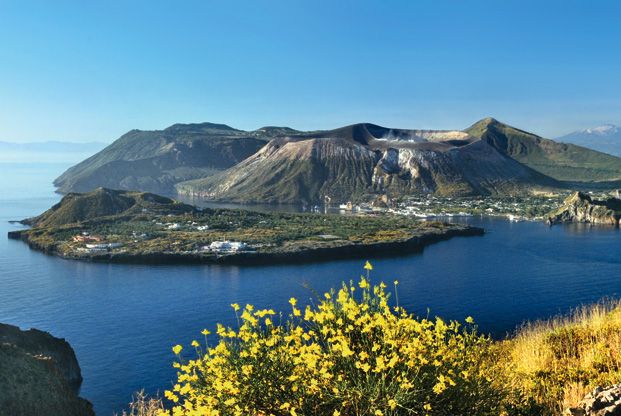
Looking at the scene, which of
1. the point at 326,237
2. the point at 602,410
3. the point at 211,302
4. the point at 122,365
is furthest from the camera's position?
the point at 326,237

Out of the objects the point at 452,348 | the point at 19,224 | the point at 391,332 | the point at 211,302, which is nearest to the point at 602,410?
the point at 452,348

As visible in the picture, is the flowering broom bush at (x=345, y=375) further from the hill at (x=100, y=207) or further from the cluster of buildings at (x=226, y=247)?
the hill at (x=100, y=207)

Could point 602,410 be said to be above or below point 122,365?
above

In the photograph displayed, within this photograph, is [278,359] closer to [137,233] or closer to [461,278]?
[461,278]

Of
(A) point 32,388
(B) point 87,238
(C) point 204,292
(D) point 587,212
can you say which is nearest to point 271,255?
(C) point 204,292

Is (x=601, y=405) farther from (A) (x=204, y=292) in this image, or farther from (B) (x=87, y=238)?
(B) (x=87, y=238)

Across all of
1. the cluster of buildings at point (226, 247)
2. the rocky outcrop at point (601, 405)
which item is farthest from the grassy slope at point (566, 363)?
the cluster of buildings at point (226, 247)
